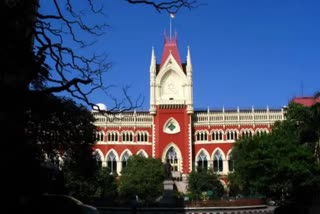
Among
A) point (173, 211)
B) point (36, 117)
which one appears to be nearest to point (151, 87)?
point (173, 211)

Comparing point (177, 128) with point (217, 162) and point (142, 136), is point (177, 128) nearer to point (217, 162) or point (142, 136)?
point (142, 136)

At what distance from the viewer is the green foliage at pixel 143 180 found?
67562mm

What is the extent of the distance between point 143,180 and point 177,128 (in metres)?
17.1

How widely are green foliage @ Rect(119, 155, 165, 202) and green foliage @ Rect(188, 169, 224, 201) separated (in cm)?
557

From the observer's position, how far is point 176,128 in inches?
3287

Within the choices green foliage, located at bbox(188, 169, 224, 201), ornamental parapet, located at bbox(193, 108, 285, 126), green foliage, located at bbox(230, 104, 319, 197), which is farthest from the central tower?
green foliage, located at bbox(230, 104, 319, 197)

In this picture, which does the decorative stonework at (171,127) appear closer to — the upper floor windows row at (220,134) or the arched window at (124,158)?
the upper floor windows row at (220,134)

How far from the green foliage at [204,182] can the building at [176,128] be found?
306 inches

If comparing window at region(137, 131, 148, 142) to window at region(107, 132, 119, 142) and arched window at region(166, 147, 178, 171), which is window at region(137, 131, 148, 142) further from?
arched window at region(166, 147, 178, 171)

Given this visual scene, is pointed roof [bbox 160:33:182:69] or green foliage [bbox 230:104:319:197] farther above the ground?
pointed roof [bbox 160:33:182:69]

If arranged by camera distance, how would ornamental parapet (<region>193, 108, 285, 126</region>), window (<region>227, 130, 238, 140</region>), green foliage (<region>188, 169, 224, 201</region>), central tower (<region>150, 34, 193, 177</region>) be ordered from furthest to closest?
ornamental parapet (<region>193, 108, 285, 126</region>) → window (<region>227, 130, 238, 140</region>) → central tower (<region>150, 34, 193, 177</region>) → green foliage (<region>188, 169, 224, 201</region>)

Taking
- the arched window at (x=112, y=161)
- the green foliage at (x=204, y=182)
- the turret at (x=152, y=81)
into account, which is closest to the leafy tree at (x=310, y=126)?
the green foliage at (x=204, y=182)

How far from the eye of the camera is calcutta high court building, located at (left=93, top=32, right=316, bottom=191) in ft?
272

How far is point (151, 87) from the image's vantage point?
8531 centimetres
